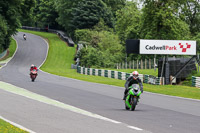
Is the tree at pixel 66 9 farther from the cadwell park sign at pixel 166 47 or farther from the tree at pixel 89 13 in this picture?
the cadwell park sign at pixel 166 47

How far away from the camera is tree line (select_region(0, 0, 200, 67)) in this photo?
54781 millimetres

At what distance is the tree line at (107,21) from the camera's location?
180ft

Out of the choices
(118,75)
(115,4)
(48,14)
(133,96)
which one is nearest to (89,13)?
(115,4)

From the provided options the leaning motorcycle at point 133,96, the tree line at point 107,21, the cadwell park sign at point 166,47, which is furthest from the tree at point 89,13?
the leaning motorcycle at point 133,96

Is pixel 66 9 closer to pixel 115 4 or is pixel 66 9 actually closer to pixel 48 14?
pixel 115 4

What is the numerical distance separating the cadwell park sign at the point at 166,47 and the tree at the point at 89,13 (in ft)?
161

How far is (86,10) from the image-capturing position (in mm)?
83688

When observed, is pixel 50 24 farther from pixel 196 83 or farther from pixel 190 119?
pixel 190 119

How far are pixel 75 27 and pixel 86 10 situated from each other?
458cm

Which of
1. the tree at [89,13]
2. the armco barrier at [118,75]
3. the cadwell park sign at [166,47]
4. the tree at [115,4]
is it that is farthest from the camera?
the tree at [115,4]

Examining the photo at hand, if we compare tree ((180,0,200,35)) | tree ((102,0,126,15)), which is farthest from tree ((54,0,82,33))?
tree ((180,0,200,35))

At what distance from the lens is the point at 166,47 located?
110ft

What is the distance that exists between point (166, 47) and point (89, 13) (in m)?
51.4

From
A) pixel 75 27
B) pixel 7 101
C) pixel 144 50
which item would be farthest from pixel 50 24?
pixel 7 101
